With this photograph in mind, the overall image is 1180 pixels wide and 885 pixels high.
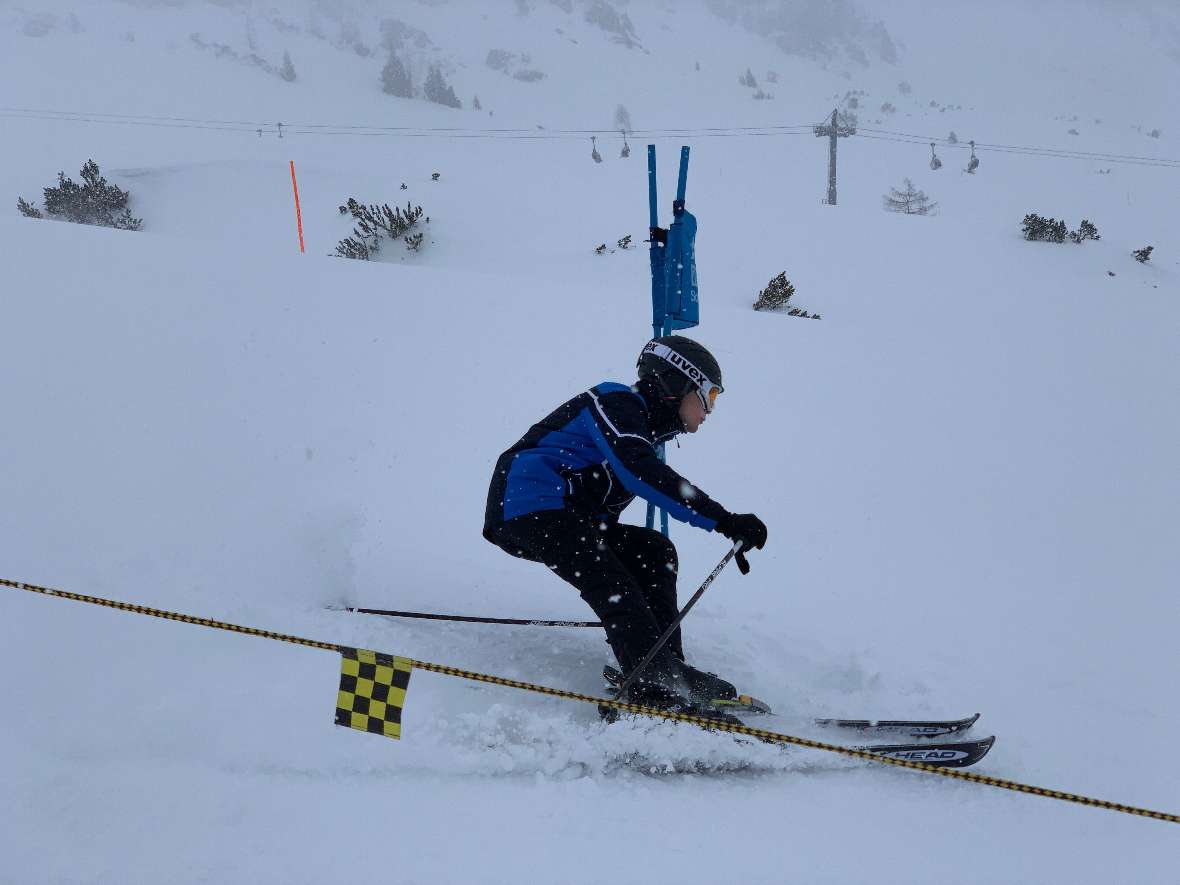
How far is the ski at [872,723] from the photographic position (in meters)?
3.52

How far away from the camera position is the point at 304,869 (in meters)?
2.44

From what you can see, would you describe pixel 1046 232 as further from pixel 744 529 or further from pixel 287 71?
pixel 287 71

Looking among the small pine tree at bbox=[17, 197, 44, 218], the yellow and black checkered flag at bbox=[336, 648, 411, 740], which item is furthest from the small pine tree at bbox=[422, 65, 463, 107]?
the yellow and black checkered flag at bbox=[336, 648, 411, 740]

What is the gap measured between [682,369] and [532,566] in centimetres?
231

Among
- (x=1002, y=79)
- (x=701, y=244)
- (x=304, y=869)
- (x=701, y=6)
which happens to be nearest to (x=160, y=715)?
(x=304, y=869)

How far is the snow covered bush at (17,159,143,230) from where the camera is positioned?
1653 centimetres

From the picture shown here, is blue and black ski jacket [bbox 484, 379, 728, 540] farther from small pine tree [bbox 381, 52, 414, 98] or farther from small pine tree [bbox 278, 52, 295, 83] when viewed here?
small pine tree [bbox 381, 52, 414, 98]

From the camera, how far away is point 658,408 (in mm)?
3713

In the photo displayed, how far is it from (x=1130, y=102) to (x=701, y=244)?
66975mm

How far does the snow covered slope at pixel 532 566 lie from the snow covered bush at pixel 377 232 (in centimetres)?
159

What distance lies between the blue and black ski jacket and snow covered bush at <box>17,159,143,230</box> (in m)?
17.2

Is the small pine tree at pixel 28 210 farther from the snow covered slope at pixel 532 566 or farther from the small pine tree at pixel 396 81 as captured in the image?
the small pine tree at pixel 396 81

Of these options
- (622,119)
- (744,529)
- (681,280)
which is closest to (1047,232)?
(681,280)

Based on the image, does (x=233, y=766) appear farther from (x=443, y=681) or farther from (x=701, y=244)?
(x=701, y=244)
